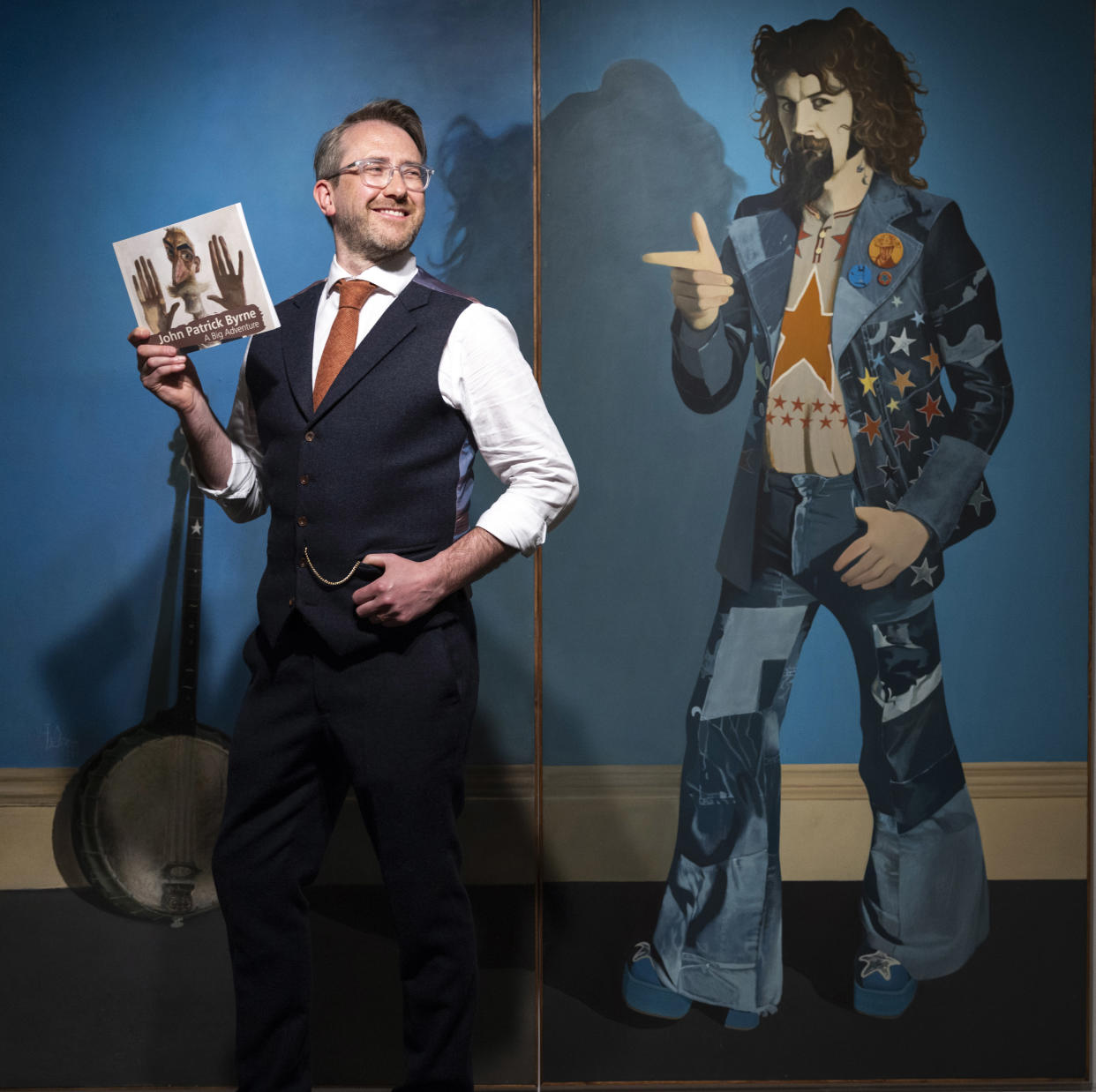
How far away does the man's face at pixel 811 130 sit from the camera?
7.43ft

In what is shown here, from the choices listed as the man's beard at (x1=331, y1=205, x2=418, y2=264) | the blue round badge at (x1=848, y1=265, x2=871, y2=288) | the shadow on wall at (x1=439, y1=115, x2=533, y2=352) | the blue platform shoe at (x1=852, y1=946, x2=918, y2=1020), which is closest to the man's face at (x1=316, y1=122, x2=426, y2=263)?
the man's beard at (x1=331, y1=205, x2=418, y2=264)

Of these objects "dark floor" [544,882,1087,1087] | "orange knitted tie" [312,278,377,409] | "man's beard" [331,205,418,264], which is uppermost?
"man's beard" [331,205,418,264]

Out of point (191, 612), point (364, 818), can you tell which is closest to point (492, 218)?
point (191, 612)

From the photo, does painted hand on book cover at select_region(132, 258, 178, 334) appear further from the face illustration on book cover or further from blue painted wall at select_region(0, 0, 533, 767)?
blue painted wall at select_region(0, 0, 533, 767)

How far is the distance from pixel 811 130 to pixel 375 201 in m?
1.02

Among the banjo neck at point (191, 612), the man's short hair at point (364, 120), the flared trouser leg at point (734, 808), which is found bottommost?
the flared trouser leg at point (734, 808)

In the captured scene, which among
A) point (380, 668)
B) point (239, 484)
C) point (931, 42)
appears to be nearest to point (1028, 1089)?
point (380, 668)

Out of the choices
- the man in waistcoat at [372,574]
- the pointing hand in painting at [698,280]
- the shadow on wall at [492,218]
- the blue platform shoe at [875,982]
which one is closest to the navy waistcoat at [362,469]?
the man in waistcoat at [372,574]

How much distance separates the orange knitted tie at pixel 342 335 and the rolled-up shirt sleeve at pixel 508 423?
0.16 metres

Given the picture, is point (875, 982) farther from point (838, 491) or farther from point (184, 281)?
point (184, 281)

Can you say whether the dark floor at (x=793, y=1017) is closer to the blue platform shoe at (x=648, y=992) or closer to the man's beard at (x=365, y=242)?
the blue platform shoe at (x=648, y=992)

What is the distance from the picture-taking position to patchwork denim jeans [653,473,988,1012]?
7.51 ft

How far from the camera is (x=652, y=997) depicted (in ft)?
7.56

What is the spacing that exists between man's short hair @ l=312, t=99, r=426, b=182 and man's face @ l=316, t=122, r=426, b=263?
13mm
